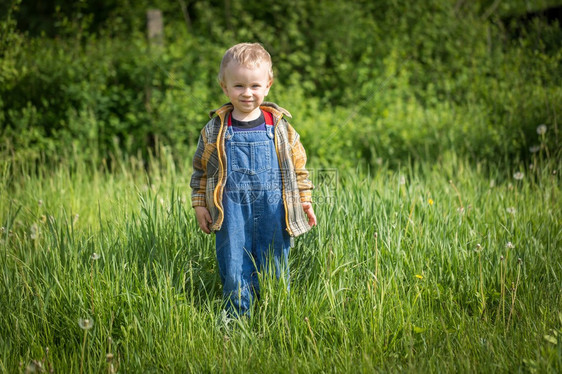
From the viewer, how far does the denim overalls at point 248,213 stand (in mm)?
2445

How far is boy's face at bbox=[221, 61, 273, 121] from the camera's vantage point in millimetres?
2369

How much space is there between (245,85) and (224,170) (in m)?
0.40

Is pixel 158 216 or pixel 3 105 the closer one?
pixel 158 216

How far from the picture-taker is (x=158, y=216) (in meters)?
A: 3.00

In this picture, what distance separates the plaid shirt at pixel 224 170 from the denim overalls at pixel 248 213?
3 cm

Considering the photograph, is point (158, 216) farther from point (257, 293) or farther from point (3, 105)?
point (3, 105)

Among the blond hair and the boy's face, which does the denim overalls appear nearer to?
the boy's face

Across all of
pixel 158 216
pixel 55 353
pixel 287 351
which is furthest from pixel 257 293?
pixel 55 353

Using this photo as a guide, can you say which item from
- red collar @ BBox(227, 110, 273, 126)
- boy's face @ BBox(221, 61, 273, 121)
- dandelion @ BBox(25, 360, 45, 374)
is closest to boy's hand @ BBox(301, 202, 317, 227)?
red collar @ BBox(227, 110, 273, 126)

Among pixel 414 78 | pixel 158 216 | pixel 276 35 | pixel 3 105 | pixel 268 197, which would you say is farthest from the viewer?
pixel 276 35

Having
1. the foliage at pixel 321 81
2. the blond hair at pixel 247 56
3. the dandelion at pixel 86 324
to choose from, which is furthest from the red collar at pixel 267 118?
the foliage at pixel 321 81

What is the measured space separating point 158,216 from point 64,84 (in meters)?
4.04

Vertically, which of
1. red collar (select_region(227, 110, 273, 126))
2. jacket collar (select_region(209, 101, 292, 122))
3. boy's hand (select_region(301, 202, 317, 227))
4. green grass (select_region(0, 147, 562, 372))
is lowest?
green grass (select_region(0, 147, 562, 372))

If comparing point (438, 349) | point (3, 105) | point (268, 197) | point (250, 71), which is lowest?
point (438, 349)
